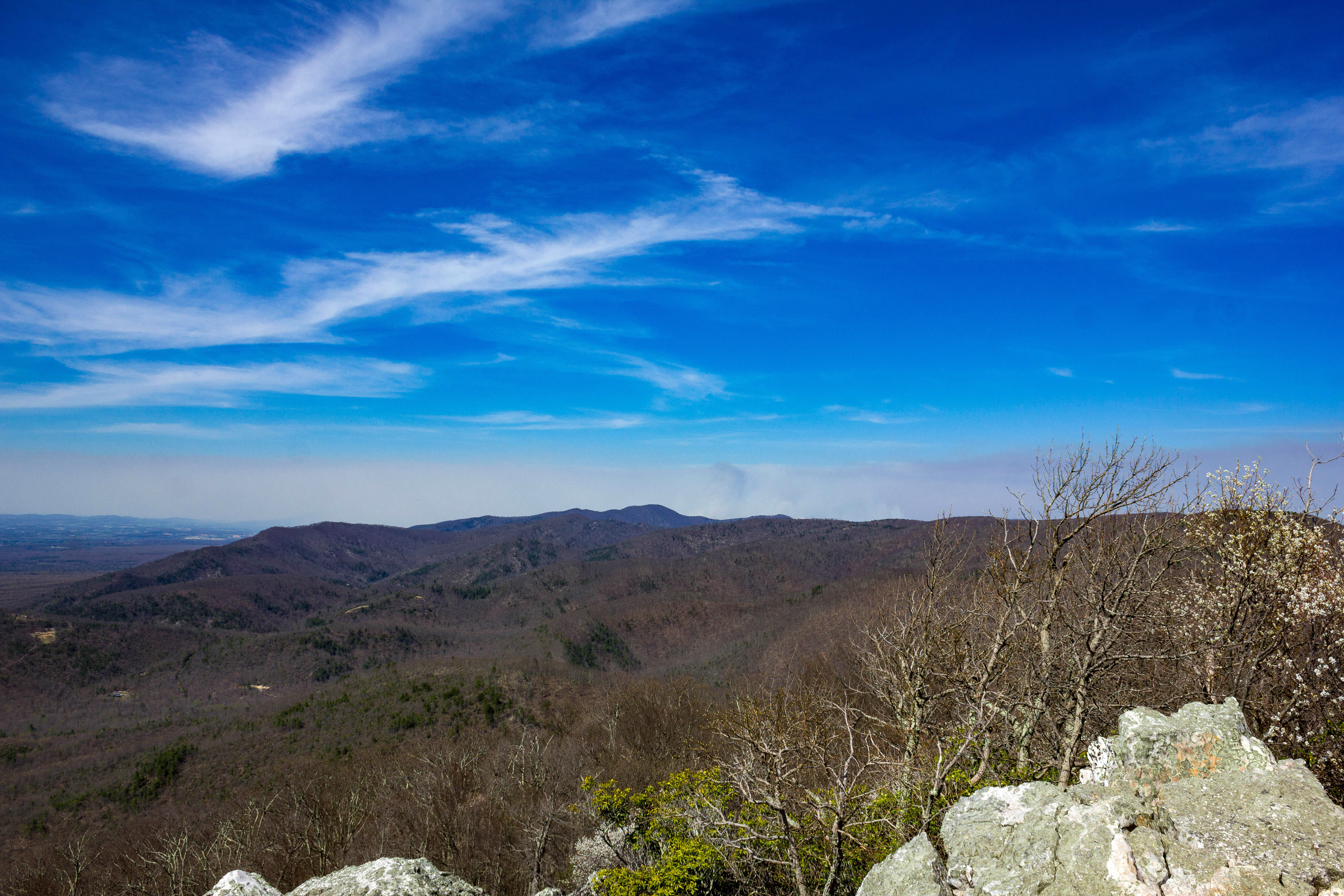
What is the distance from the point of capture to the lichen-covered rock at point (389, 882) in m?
11.3

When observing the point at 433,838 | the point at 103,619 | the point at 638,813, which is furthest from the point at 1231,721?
the point at 103,619

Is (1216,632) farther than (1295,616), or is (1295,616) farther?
(1216,632)

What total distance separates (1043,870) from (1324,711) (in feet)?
45.4

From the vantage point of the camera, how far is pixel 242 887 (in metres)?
11.3

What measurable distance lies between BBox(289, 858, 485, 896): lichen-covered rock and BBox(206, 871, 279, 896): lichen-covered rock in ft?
2.05

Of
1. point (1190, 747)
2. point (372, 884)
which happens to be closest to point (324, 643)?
point (372, 884)

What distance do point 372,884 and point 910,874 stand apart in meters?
9.61

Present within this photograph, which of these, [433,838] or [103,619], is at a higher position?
[433,838]

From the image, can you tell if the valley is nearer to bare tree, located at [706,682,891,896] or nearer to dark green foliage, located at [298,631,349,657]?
dark green foliage, located at [298,631,349,657]

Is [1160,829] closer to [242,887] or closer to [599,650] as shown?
[242,887]

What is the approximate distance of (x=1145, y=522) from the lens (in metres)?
16.8

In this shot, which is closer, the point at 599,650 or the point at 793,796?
the point at 793,796

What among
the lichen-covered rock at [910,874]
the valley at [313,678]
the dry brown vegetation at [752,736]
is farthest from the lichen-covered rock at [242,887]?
the valley at [313,678]

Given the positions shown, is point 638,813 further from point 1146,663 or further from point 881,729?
point 1146,663
